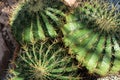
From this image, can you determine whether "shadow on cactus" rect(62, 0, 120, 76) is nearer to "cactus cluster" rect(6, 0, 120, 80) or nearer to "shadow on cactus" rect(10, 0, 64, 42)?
"cactus cluster" rect(6, 0, 120, 80)

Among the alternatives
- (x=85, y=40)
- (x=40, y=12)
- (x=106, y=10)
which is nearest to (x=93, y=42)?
(x=85, y=40)

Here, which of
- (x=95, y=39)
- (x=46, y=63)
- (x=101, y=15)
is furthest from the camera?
(x=101, y=15)

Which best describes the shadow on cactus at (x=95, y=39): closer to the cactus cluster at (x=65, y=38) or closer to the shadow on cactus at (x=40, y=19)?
the cactus cluster at (x=65, y=38)

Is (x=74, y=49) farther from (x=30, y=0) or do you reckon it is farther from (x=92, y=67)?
(x=30, y=0)

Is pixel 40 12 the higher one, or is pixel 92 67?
pixel 40 12

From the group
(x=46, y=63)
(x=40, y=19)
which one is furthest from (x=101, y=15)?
(x=46, y=63)

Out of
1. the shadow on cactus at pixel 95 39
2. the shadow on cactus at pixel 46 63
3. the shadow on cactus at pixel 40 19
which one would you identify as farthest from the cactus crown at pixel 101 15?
the shadow on cactus at pixel 46 63

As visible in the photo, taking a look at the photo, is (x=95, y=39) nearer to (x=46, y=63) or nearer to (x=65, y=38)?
(x=65, y=38)
